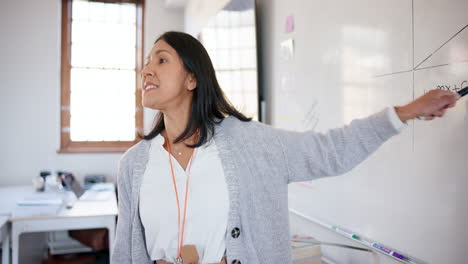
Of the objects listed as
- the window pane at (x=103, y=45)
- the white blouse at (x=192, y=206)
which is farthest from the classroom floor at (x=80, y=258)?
the white blouse at (x=192, y=206)

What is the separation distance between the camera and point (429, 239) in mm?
997

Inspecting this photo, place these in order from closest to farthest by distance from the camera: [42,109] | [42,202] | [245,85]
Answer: [245,85]
[42,202]
[42,109]

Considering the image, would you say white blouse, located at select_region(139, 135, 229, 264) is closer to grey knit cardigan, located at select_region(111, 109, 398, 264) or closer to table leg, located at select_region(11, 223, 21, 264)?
grey knit cardigan, located at select_region(111, 109, 398, 264)

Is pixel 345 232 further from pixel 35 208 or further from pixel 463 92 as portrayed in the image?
pixel 35 208

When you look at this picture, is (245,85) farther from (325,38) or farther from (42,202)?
(42,202)

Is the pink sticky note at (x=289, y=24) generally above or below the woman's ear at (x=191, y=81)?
above

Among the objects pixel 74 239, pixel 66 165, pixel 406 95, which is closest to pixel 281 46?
pixel 406 95

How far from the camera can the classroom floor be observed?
3.46 metres

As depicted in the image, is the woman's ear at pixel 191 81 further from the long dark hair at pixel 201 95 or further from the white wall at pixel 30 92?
the white wall at pixel 30 92

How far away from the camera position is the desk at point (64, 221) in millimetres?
2305

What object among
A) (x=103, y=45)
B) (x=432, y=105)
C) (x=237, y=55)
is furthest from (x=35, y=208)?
(x=103, y=45)

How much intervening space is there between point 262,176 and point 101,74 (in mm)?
3765

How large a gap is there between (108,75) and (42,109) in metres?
0.82

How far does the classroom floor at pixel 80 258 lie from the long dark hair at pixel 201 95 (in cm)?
282
